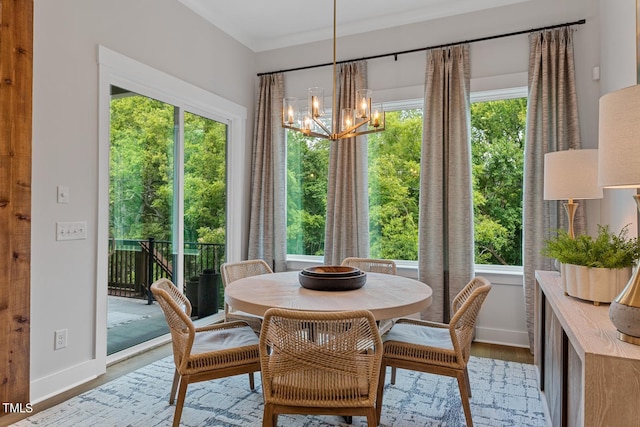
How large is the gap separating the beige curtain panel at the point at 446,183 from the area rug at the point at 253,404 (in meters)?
0.91

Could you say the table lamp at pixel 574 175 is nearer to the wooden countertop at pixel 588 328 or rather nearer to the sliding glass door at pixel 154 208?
the wooden countertop at pixel 588 328

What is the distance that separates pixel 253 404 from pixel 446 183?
247 cm

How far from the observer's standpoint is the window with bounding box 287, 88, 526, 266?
3.61 metres

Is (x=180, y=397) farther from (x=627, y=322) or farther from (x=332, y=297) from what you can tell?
(x=627, y=322)

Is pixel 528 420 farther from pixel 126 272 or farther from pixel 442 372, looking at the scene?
pixel 126 272

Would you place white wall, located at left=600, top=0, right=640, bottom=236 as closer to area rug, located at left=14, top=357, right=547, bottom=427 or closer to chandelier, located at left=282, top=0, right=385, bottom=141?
area rug, located at left=14, top=357, right=547, bottom=427

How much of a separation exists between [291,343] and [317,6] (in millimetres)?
3261

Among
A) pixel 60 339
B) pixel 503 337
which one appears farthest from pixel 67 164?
pixel 503 337

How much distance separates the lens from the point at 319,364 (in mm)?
1545

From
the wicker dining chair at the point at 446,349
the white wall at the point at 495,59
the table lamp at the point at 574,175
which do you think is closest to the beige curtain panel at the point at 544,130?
the white wall at the point at 495,59

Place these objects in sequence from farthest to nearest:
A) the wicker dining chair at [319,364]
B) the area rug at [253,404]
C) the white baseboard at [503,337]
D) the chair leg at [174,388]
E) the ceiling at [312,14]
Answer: the ceiling at [312,14], the white baseboard at [503,337], the chair leg at [174,388], the area rug at [253,404], the wicker dining chair at [319,364]

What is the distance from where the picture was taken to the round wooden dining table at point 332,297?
6.05 ft

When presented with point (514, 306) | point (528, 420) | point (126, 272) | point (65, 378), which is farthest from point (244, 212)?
point (528, 420)

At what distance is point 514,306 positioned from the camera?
3475mm
